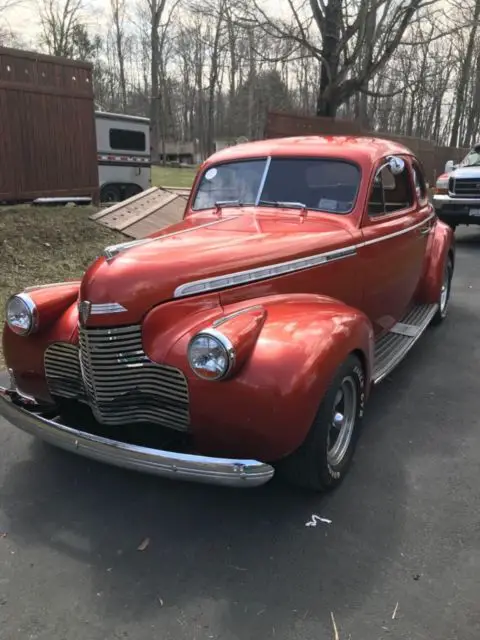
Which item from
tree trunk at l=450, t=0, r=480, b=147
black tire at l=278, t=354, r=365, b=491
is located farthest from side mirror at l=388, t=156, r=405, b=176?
tree trunk at l=450, t=0, r=480, b=147

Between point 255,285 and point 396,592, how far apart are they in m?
1.66

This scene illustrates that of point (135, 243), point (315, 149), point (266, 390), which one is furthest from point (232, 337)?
point (315, 149)

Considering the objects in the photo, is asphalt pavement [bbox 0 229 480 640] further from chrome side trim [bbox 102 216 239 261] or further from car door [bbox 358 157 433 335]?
chrome side trim [bbox 102 216 239 261]

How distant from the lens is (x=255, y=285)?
311cm

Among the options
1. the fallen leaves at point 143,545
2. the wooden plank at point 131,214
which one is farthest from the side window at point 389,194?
the wooden plank at point 131,214

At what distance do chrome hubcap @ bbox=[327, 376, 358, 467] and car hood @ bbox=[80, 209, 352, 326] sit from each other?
85 centimetres

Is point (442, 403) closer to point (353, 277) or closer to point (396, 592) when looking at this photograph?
point (353, 277)

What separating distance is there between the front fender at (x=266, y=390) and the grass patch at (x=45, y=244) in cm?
408

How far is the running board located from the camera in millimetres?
3822

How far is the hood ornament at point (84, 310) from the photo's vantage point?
273cm

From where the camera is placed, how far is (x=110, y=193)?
56.5 feet

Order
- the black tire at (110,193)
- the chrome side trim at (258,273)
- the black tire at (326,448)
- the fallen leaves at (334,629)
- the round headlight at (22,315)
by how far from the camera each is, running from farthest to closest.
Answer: the black tire at (110,193)
the round headlight at (22,315)
the chrome side trim at (258,273)
the black tire at (326,448)
the fallen leaves at (334,629)

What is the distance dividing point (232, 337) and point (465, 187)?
9.88m

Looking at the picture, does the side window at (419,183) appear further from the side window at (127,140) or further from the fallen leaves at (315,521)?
the side window at (127,140)
